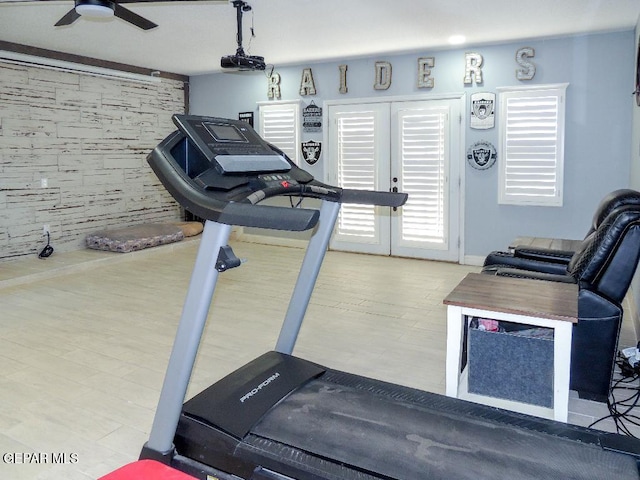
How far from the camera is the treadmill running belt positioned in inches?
70.8

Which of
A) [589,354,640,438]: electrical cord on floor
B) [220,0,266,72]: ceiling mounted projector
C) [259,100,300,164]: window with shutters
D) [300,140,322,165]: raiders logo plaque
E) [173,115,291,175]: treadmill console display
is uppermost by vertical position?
[220,0,266,72]: ceiling mounted projector

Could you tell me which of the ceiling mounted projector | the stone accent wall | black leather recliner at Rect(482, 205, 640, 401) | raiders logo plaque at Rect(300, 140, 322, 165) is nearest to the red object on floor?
black leather recliner at Rect(482, 205, 640, 401)

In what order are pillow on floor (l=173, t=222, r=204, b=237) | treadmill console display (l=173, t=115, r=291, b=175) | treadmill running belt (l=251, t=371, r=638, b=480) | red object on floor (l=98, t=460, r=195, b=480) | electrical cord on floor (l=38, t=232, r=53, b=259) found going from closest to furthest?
red object on floor (l=98, t=460, r=195, b=480) < treadmill running belt (l=251, t=371, r=638, b=480) < treadmill console display (l=173, t=115, r=291, b=175) < electrical cord on floor (l=38, t=232, r=53, b=259) < pillow on floor (l=173, t=222, r=204, b=237)

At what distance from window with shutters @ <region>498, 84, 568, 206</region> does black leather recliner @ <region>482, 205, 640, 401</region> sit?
3.14 m

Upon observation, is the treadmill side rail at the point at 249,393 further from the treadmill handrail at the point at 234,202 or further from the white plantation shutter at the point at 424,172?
the white plantation shutter at the point at 424,172

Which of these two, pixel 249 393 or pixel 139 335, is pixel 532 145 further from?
pixel 249 393

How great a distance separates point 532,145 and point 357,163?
7.13ft

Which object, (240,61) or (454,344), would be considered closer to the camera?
(454,344)

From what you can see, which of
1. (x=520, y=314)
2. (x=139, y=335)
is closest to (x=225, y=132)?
(x=520, y=314)

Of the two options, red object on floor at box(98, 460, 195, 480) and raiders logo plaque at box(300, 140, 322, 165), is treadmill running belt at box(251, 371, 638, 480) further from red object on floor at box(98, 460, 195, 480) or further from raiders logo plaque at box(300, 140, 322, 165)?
raiders logo plaque at box(300, 140, 322, 165)

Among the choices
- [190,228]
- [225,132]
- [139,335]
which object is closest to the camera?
[225,132]

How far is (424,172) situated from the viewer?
6.57 metres

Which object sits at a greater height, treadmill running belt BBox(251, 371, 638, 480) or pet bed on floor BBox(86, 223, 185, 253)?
pet bed on floor BBox(86, 223, 185, 253)

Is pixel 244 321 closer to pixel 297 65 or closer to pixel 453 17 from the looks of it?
pixel 453 17
